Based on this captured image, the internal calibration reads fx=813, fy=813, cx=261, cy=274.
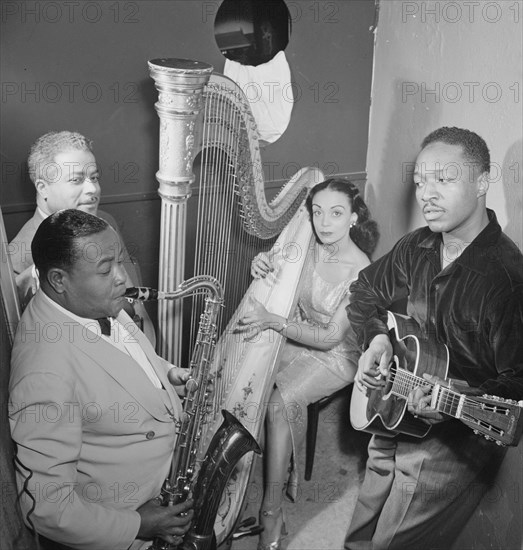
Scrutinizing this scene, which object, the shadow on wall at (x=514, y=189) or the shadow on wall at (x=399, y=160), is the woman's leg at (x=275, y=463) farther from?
the shadow on wall at (x=514, y=189)

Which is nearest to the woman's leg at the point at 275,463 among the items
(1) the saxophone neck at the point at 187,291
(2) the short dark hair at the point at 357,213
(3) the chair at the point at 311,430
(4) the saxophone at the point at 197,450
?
(3) the chair at the point at 311,430

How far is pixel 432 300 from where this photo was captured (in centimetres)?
285

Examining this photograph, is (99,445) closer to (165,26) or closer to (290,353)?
(290,353)

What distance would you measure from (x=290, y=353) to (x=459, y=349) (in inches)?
40.2

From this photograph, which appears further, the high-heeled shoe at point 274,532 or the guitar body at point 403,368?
→ the high-heeled shoe at point 274,532

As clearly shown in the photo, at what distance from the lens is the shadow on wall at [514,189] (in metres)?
2.76

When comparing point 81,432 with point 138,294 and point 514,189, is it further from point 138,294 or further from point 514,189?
point 514,189

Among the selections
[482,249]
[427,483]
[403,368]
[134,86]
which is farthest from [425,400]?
[134,86]

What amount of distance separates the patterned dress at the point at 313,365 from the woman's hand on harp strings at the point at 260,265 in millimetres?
165

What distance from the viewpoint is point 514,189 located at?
9.09ft

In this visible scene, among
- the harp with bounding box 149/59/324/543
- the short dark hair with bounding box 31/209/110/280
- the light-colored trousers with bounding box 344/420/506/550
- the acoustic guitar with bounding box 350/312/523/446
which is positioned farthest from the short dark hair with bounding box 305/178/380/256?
the short dark hair with bounding box 31/209/110/280

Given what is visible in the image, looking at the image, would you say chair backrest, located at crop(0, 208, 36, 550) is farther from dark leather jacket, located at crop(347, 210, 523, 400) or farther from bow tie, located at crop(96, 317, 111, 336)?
dark leather jacket, located at crop(347, 210, 523, 400)

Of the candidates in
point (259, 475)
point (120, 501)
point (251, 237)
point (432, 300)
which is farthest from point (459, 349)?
point (259, 475)

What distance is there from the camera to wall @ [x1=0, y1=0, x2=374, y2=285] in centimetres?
297
